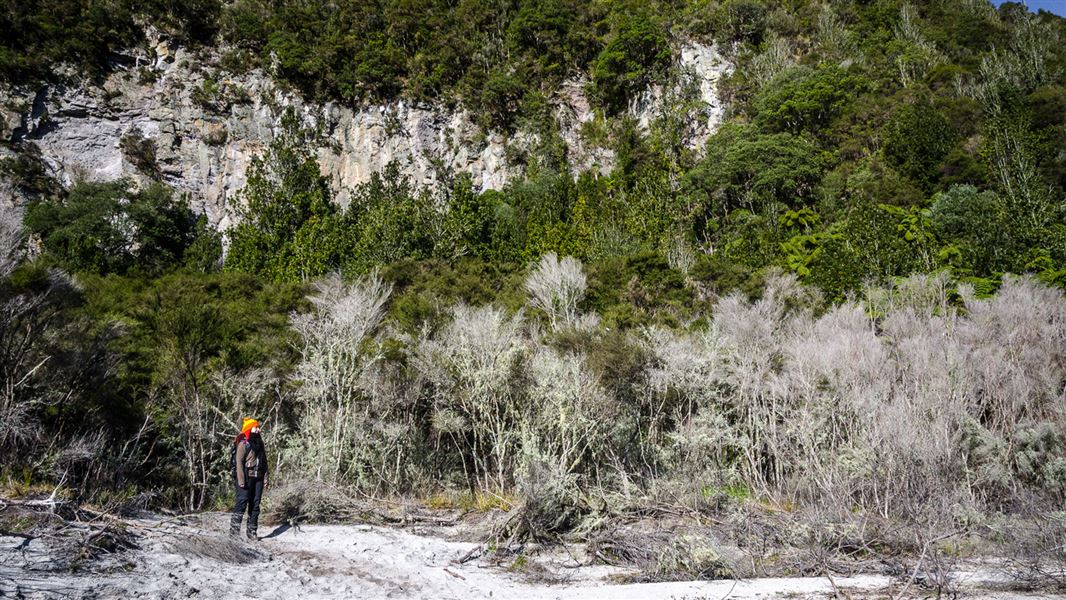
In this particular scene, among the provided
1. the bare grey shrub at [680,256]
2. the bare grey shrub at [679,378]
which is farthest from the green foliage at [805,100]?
the bare grey shrub at [679,378]

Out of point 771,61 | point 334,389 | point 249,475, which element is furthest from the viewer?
point 771,61

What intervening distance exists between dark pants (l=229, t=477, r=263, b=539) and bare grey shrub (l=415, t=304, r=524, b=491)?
7591mm

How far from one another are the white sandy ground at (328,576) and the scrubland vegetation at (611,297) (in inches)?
39.0

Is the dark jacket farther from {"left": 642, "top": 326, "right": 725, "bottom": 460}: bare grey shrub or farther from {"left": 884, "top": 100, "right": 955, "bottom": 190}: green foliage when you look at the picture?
{"left": 884, "top": 100, "right": 955, "bottom": 190}: green foliage

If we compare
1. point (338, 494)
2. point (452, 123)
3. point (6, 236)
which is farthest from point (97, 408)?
point (452, 123)

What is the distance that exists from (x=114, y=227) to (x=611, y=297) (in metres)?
34.2

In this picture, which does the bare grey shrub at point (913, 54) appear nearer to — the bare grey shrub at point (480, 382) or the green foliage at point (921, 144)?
the green foliage at point (921, 144)

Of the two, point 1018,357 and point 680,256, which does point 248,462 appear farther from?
point 680,256

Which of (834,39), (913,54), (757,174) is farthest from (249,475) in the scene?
(834,39)

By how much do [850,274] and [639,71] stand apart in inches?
1195

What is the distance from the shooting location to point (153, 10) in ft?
177

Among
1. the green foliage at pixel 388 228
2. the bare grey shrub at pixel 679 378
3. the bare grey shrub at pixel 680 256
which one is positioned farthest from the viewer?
the green foliage at pixel 388 228

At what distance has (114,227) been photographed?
4081cm

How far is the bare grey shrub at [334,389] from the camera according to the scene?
1648 cm
